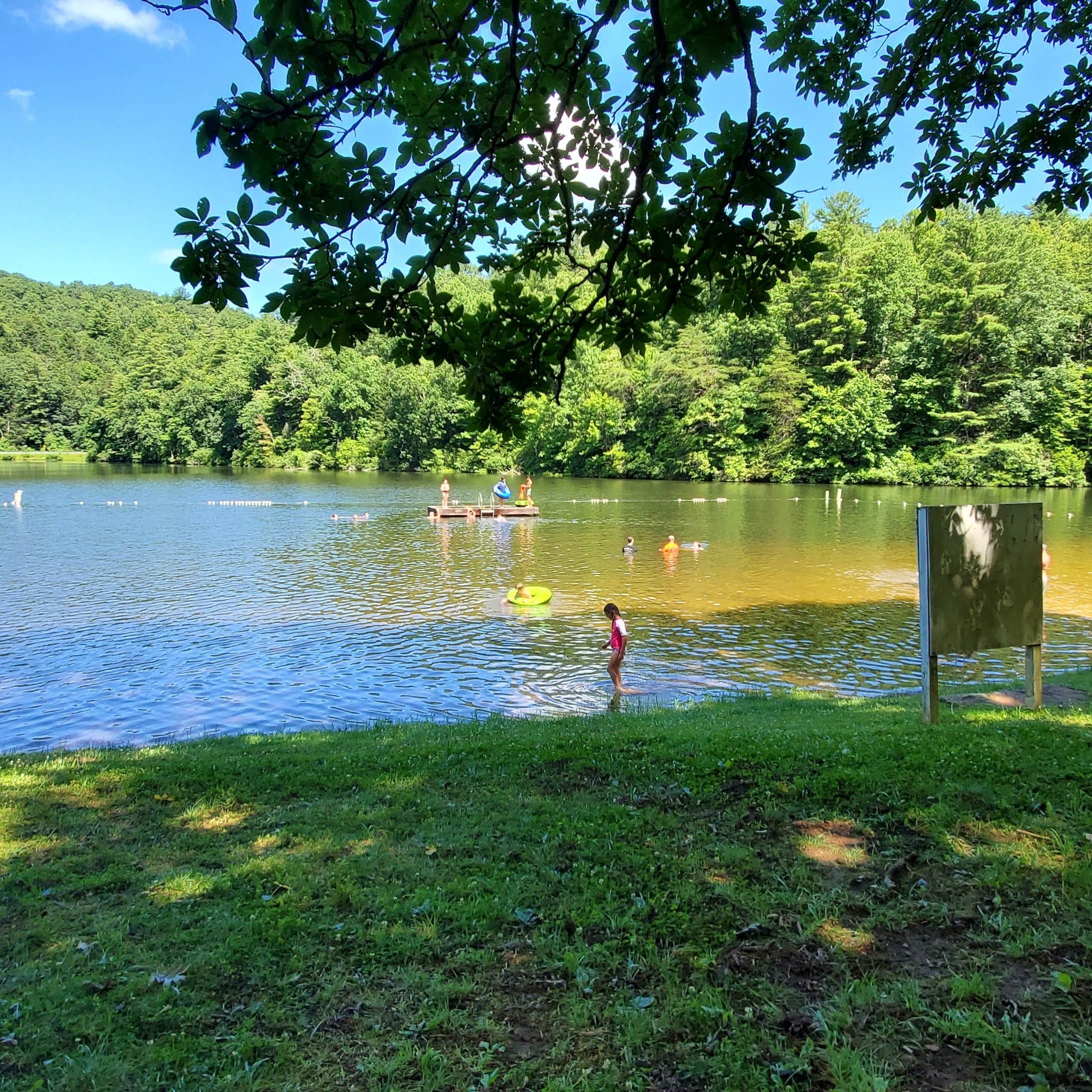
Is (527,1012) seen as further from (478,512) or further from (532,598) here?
(478,512)

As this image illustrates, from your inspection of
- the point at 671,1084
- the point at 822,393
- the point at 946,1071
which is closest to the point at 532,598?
the point at 671,1084

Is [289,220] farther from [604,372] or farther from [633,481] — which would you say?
[604,372]

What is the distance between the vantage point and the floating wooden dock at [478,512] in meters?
38.2

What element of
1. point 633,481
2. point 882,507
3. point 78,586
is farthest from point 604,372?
point 78,586

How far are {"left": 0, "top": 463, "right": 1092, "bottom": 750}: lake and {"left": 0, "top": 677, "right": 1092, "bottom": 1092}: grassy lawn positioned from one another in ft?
20.8

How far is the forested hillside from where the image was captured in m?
54.9

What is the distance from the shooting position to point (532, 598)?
772 inches

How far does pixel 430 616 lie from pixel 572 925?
15373 millimetres

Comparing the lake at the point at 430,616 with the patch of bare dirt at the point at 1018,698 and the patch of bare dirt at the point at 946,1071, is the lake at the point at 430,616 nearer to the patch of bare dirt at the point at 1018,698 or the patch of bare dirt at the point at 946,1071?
the patch of bare dirt at the point at 1018,698

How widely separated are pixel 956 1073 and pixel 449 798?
3.76 m

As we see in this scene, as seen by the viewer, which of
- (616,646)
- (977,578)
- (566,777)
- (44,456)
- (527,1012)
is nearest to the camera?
(527,1012)

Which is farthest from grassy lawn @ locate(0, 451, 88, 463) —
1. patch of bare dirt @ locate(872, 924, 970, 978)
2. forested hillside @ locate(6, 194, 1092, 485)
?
patch of bare dirt @ locate(872, 924, 970, 978)

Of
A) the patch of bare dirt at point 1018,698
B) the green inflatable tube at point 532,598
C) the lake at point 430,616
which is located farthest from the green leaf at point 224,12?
the green inflatable tube at point 532,598

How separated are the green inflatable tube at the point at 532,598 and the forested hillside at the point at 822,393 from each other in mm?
20841
